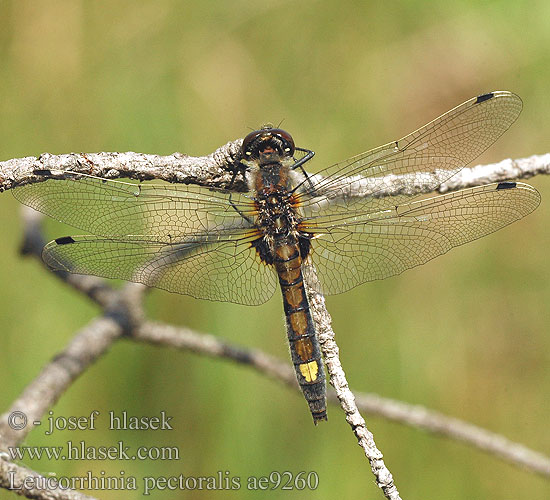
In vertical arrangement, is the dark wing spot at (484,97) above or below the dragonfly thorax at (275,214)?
above

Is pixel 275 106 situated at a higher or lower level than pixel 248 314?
higher

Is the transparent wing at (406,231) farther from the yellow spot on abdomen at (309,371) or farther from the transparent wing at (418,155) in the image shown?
the yellow spot on abdomen at (309,371)

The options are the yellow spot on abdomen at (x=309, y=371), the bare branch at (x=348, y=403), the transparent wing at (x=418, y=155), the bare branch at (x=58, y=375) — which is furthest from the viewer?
the transparent wing at (x=418, y=155)

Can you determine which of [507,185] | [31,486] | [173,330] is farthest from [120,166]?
[507,185]

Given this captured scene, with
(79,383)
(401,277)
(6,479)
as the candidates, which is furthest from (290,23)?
(6,479)

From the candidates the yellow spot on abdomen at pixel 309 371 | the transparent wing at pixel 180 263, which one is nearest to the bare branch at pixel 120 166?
the transparent wing at pixel 180 263

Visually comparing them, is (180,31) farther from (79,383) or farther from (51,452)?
(51,452)
